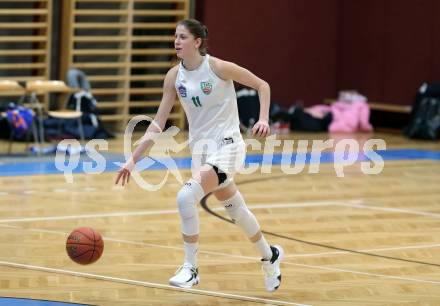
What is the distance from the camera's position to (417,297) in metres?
7.83

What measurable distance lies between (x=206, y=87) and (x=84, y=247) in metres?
1.47

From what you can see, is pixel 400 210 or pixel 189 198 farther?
pixel 400 210

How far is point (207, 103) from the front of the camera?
7766mm

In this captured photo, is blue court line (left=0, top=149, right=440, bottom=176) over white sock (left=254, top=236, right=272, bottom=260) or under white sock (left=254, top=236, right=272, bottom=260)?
under

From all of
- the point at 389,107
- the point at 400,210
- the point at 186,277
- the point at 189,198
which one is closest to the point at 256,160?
the point at 400,210

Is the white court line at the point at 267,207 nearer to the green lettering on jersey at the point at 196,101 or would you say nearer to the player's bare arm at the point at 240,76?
the green lettering on jersey at the point at 196,101

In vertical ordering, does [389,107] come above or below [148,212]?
below

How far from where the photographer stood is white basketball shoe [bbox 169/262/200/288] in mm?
7664

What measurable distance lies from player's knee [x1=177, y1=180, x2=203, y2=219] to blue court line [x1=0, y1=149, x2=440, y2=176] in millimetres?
6487

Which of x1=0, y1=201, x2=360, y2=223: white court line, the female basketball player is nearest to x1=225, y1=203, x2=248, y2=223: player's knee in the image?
the female basketball player

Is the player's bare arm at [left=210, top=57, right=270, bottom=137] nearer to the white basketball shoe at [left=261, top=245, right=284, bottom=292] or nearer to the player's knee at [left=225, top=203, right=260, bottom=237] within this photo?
the player's knee at [left=225, top=203, right=260, bottom=237]

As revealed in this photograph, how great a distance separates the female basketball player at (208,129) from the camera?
769cm

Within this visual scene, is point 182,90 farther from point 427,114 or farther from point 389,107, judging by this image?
point 389,107

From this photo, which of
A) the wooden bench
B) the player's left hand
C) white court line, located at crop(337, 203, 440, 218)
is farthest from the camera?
the wooden bench
